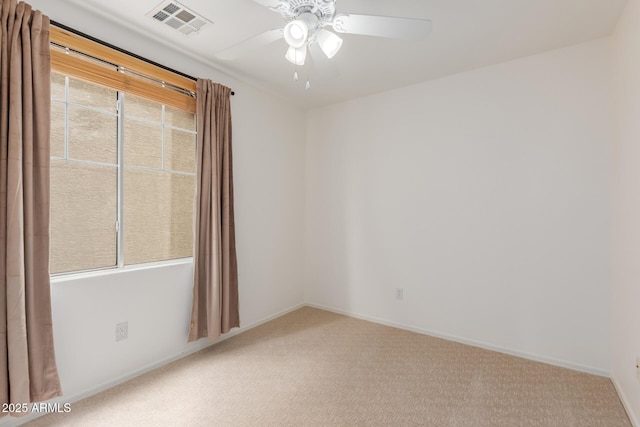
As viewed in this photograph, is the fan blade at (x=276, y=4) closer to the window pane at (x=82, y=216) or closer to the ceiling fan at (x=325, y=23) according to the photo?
the ceiling fan at (x=325, y=23)

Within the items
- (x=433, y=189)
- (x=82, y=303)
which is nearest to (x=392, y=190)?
(x=433, y=189)

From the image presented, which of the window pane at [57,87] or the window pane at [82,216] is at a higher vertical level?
the window pane at [57,87]

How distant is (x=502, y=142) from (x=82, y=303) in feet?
11.3

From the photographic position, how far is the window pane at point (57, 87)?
6.53ft

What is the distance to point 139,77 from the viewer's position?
2.36 meters

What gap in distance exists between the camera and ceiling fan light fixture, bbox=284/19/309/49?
1575mm

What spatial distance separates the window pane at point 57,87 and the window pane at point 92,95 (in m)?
0.04

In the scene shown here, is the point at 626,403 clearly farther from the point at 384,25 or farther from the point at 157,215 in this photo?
the point at 157,215

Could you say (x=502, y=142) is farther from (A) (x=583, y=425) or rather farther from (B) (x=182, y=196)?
(B) (x=182, y=196)

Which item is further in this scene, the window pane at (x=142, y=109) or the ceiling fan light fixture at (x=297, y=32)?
the window pane at (x=142, y=109)

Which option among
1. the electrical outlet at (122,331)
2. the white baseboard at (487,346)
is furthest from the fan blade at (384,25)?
the white baseboard at (487,346)

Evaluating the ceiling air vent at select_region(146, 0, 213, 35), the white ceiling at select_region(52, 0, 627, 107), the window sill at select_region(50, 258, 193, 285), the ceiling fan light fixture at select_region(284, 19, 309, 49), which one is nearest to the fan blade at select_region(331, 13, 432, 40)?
the ceiling fan light fixture at select_region(284, 19, 309, 49)

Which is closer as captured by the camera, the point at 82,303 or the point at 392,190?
the point at 82,303

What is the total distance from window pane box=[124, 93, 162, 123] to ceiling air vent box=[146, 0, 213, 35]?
59 cm
